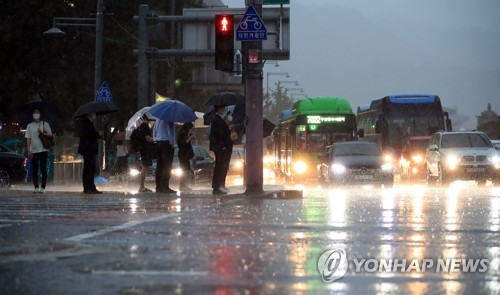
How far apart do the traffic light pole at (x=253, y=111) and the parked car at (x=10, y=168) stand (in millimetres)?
9772

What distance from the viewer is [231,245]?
9.94 meters

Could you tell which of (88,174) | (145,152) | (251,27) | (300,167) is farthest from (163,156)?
(300,167)

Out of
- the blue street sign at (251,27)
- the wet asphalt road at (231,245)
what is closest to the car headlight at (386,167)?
the blue street sign at (251,27)

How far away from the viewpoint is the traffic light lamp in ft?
69.1

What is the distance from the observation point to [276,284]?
24.4ft

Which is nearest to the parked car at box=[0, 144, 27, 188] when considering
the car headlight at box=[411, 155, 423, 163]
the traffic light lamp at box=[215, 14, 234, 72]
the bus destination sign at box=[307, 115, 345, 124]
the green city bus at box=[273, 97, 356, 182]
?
the traffic light lamp at box=[215, 14, 234, 72]

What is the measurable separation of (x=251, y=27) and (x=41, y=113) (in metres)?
5.87

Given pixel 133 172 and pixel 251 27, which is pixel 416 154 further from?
pixel 251 27

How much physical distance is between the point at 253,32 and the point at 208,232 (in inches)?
386

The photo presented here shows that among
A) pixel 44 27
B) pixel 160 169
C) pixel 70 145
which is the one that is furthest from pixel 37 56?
pixel 160 169

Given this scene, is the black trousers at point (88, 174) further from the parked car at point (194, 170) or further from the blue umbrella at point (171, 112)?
the parked car at point (194, 170)

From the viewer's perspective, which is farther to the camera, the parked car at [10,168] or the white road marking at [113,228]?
the parked car at [10,168]

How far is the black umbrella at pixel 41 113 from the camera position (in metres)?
23.1

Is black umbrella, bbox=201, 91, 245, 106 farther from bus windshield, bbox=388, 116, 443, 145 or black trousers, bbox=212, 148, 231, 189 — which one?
bus windshield, bbox=388, 116, 443, 145
